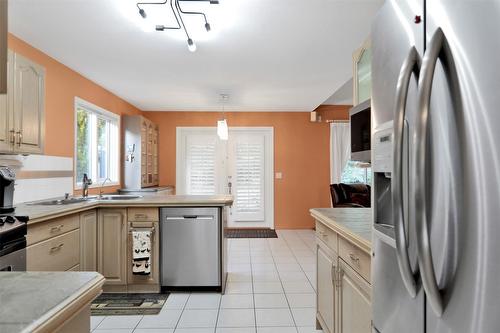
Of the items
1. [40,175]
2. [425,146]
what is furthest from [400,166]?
[40,175]

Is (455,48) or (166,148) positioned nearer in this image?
(455,48)

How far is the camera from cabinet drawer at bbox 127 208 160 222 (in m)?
2.94

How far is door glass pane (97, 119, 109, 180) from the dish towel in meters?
2.09

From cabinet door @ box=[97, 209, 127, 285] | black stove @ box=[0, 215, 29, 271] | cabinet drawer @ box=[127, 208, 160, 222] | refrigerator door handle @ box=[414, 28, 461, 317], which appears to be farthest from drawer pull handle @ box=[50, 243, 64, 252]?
refrigerator door handle @ box=[414, 28, 461, 317]

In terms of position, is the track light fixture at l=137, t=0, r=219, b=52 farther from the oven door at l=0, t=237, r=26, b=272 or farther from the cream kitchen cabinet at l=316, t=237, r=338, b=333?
the cream kitchen cabinet at l=316, t=237, r=338, b=333

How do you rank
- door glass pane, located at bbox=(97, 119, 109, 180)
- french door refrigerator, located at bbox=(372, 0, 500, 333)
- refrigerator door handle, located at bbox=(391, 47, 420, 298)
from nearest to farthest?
french door refrigerator, located at bbox=(372, 0, 500, 333) → refrigerator door handle, located at bbox=(391, 47, 420, 298) → door glass pane, located at bbox=(97, 119, 109, 180)

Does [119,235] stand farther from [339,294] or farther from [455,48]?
[455,48]

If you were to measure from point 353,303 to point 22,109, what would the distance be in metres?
2.68

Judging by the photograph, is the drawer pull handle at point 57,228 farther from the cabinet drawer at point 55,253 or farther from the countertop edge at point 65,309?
the countertop edge at point 65,309

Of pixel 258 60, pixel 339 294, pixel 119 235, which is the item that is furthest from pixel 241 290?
pixel 258 60

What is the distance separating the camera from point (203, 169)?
6.27 metres

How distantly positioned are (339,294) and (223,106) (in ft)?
15.3

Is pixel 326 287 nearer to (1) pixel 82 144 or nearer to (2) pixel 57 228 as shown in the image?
(2) pixel 57 228

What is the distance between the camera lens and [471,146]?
0.61 meters
